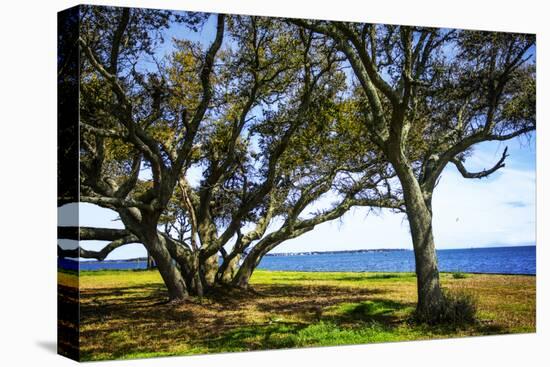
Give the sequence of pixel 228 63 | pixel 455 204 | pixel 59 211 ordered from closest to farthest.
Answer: pixel 59 211
pixel 228 63
pixel 455 204

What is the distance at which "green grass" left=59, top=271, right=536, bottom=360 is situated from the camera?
11.0 metres

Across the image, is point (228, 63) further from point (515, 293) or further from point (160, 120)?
point (515, 293)

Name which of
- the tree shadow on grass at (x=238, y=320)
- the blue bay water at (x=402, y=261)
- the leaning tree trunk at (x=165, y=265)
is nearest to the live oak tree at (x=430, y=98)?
the blue bay water at (x=402, y=261)

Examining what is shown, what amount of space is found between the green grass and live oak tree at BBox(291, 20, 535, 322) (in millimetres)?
538

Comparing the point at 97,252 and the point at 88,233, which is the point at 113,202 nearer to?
the point at 88,233

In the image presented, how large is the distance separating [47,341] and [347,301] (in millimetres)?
3959

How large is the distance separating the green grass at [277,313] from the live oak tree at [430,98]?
0.54 meters

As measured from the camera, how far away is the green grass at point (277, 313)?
10969 mm

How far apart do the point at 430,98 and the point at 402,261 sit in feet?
7.75

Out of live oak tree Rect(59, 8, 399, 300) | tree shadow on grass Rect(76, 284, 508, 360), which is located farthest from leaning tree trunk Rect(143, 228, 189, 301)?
tree shadow on grass Rect(76, 284, 508, 360)

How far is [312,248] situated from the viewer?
1248cm

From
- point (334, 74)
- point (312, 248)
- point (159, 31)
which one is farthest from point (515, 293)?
point (159, 31)

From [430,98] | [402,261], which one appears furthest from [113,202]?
[430,98]

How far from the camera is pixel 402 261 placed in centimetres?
1301
